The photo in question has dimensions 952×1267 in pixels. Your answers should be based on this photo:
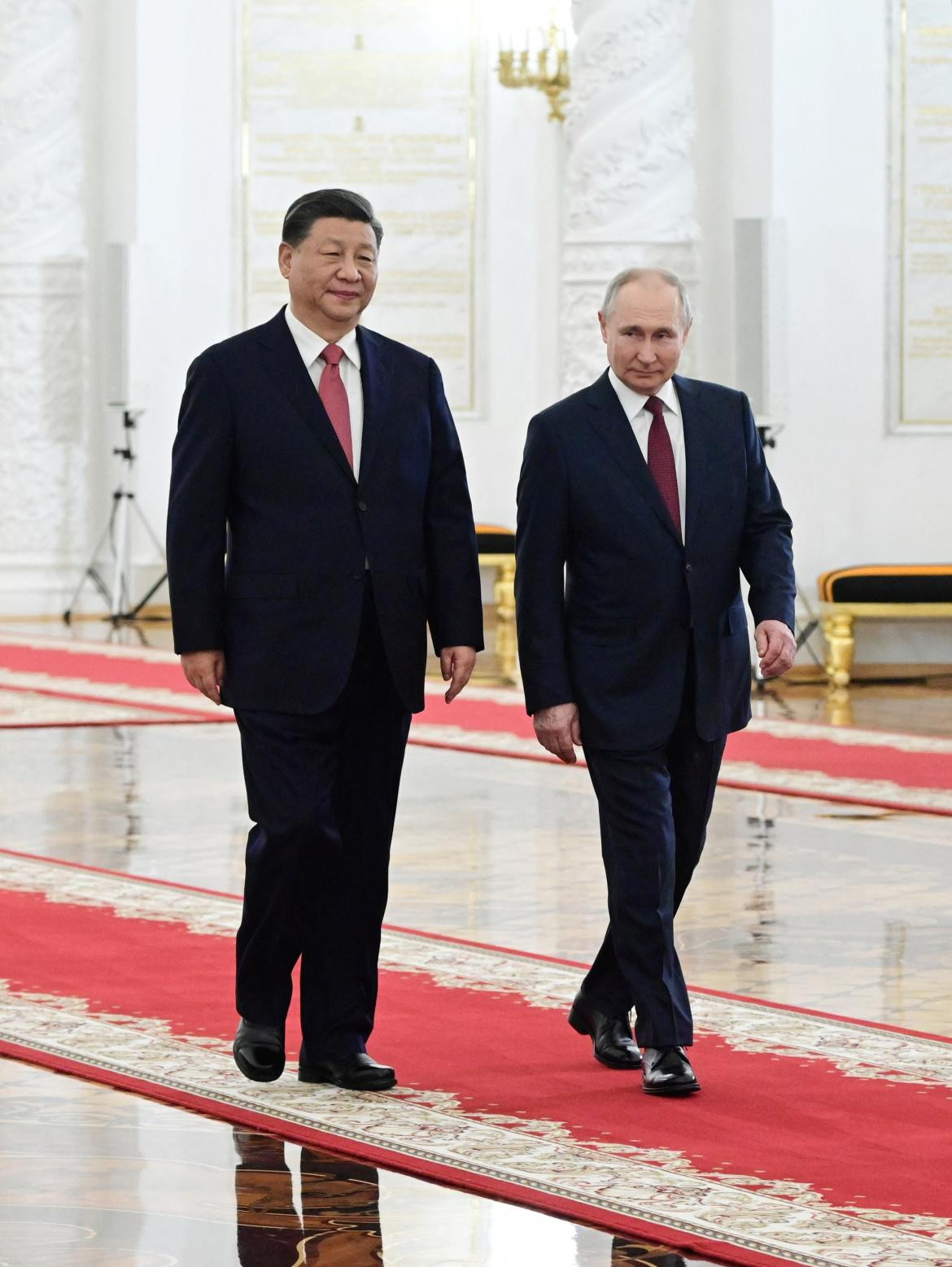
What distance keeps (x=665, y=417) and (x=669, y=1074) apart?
3.68 feet

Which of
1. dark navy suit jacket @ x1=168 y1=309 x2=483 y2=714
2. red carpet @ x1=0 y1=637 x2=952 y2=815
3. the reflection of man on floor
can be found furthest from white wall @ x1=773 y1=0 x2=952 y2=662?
the reflection of man on floor

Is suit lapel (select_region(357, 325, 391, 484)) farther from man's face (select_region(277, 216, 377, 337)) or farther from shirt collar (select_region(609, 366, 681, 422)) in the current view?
shirt collar (select_region(609, 366, 681, 422))

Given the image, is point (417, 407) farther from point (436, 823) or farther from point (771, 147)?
point (771, 147)

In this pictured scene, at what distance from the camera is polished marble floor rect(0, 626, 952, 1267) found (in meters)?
3.20

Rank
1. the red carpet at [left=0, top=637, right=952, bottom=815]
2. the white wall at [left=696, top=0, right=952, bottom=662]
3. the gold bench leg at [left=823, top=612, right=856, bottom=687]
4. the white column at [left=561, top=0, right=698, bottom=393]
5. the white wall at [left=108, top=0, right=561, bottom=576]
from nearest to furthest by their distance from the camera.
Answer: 1. the red carpet at [left=0, top=637, right=952, bottom=815]
2. the gold bench leg at [left=823, top=612, right=856, bottom=687]
3. the white wall at [left=696, top=0, right=952, bottom=662]
4. the white column at [left=561, top=0, right=698, bottom=393]
5. the white wall at [left=108, top=0, right=561, bottom=576]

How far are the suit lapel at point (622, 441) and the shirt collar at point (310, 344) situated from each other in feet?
1.36

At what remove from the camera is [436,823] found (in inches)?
286

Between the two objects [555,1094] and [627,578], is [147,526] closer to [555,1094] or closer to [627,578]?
[627,578]

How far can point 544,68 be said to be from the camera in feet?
45.9

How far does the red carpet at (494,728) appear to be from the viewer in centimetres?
803

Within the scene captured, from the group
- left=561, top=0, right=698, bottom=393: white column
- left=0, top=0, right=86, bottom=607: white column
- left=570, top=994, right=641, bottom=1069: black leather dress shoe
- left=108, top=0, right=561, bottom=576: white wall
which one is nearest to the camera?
left=570, top=994, right=641, bottom=1069: black leather dress shoe

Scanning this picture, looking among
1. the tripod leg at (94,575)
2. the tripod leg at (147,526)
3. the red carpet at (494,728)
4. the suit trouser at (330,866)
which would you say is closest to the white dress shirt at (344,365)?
the suit trouser at (330,866)

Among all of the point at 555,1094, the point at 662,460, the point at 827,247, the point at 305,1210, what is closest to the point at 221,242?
the point at 827,247

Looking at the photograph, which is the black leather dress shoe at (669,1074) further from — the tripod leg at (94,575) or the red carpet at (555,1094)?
the tripod leg at (94,575)
